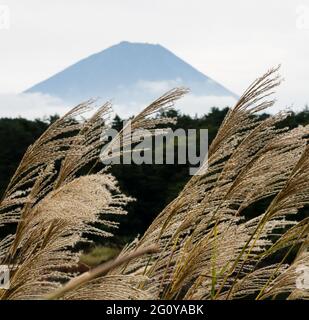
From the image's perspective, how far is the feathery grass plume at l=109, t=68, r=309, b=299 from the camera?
8.64 feet

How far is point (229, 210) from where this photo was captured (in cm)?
277

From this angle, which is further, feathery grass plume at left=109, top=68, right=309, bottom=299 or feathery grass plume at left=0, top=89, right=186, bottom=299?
feathery grass plume at left=109, top=68, right=309, bottom=299

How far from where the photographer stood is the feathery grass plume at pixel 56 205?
2145 millimetres

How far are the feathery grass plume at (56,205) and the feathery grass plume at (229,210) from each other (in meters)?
0.28

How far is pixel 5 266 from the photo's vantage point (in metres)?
2.53

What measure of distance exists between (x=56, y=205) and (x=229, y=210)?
2.94 feet

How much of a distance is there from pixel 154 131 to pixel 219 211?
Answer: 1.53ft

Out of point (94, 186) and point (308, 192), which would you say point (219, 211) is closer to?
point (308, 192)

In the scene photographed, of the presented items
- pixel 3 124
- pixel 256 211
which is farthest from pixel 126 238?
pixel 3 124

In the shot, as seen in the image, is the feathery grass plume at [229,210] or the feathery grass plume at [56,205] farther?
the feathery grass plume at [229,210]

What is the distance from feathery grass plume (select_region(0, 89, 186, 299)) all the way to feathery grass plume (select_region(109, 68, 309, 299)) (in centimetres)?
28

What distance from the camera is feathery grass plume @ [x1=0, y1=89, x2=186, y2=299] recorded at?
7.04 feet

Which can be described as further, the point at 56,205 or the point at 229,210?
the point at 229,210

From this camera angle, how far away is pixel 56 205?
2.13 metres
